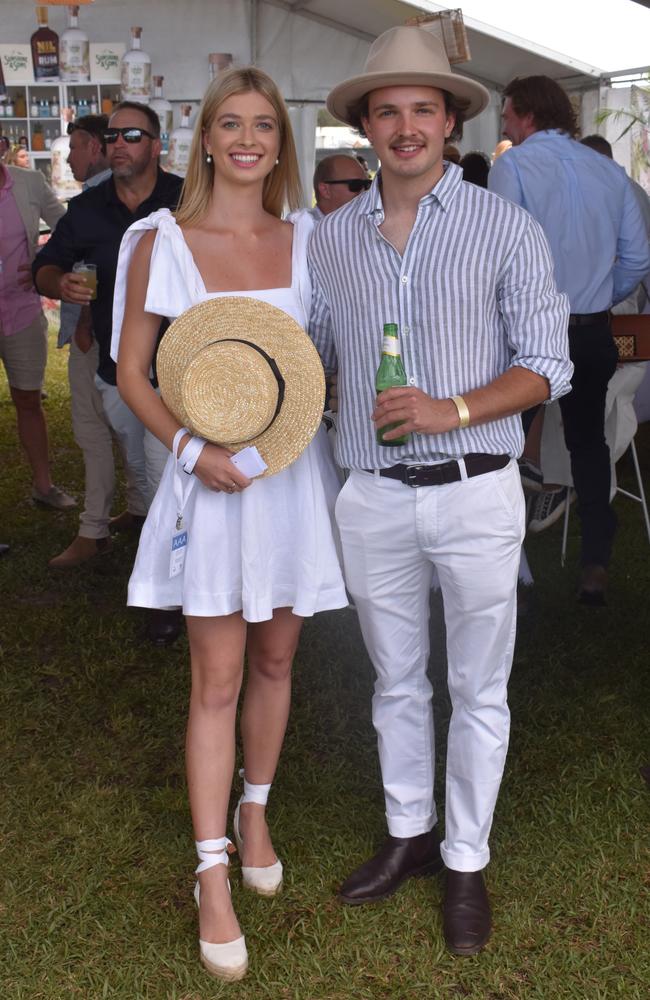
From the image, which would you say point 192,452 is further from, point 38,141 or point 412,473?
point 38,141

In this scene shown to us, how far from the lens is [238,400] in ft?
7.68

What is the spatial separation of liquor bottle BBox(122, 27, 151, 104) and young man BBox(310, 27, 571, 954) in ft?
26.1

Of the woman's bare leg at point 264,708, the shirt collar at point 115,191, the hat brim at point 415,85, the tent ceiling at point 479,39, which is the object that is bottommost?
the woman's bare leg at point 264,708

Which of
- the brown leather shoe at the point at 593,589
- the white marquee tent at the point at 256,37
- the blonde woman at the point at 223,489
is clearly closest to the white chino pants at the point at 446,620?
the blonde woman at the point at 223,489

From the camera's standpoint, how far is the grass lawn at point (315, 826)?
259cm

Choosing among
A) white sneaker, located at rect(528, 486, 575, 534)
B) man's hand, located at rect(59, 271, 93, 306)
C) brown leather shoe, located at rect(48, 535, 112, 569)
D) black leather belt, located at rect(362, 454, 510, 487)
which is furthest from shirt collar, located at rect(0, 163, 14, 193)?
black leather belt, located at rect(362, 454, 510, 487)

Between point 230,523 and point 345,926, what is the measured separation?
3.45 feet

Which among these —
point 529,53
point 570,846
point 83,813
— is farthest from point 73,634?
point 529,53

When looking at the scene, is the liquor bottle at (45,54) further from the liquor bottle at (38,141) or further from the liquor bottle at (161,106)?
the liquor bottle at (161,106)

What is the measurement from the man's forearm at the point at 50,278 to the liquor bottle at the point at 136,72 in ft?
18.9

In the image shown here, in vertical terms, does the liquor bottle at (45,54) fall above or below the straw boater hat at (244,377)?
A: above

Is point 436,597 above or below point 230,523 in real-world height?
below

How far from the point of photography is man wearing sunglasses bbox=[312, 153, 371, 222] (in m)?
4.72

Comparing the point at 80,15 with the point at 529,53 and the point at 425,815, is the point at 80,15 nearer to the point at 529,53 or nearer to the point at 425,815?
the point at 529,53
